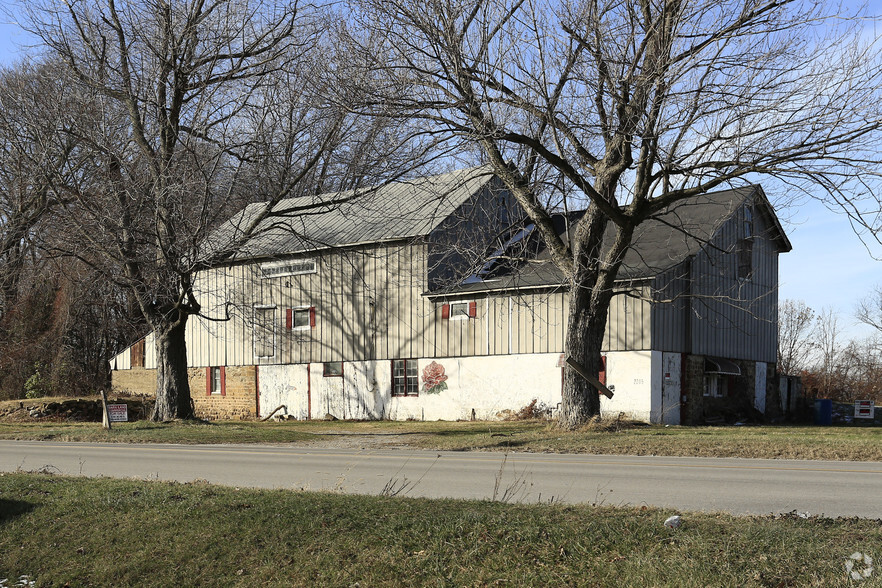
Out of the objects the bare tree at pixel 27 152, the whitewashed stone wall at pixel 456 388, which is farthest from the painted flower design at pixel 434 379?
the bare tree at pixel 27 152

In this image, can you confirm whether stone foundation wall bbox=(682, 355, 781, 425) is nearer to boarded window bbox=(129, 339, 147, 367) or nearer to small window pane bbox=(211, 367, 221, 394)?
small window pane bbox=(211, 367, 221, 394)

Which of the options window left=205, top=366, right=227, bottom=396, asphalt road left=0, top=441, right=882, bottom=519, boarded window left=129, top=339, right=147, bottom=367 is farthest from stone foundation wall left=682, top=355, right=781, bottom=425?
boarded window left=129, top=339, right=147, bottom=367

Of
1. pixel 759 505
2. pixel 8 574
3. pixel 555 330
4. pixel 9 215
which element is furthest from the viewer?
pixel 9 215

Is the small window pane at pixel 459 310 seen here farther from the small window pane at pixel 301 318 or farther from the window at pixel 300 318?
the small window pane at pixel 301 318

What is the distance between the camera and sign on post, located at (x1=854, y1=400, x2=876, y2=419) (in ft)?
102

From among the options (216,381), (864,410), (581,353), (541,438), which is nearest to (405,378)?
(216,381)

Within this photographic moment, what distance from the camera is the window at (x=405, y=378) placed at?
3061cm

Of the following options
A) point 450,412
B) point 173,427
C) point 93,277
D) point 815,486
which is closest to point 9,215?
point 93,277

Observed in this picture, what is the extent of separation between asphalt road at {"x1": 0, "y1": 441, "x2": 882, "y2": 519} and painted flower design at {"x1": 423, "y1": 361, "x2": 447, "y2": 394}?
39.0 ft

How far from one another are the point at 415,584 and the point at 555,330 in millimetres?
20878

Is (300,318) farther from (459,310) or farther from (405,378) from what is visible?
(459,310)

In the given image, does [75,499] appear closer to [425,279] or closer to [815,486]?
[815,486]

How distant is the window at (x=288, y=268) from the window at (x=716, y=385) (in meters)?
14.8

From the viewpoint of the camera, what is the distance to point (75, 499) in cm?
978
